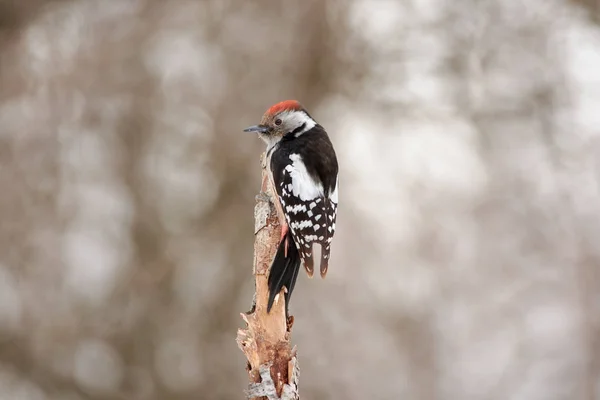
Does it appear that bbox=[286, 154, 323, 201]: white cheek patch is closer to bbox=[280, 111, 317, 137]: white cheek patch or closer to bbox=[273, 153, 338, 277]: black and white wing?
bbox=[273, 153, 338, 277]: black and white wing

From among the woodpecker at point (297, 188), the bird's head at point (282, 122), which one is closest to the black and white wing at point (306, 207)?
the woodpecker at point (297, 188)

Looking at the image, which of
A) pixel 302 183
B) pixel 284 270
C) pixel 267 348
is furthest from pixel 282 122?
pixel 267 348

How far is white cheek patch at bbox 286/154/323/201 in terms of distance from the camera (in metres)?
2.77

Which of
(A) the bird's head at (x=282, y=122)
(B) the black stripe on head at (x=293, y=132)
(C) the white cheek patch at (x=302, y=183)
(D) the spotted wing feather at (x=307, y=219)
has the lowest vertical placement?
(D) the spotted wing feather at (x=307, y=219)

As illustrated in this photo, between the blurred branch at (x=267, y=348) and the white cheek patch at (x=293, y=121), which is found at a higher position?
the white cheek patch at (x=293, y=121)

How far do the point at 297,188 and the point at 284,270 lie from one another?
1.11 feet

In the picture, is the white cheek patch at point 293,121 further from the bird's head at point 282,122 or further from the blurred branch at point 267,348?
the blurred branch at point 267,348

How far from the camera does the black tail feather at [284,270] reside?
8.36 ft

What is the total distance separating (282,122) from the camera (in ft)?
10.3

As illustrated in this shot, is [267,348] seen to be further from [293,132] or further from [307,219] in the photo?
[293,132]

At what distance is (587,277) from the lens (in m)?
5.35

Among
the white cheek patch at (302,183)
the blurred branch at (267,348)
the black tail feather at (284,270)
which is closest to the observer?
the blurred branch at (267,348)

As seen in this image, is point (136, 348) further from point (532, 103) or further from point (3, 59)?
point (532, 103)

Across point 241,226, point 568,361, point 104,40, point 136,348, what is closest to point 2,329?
point 136,348
